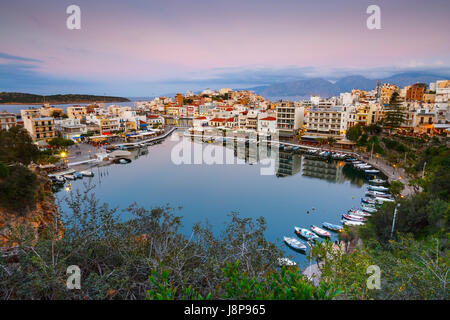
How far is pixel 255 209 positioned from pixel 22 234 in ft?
35.8

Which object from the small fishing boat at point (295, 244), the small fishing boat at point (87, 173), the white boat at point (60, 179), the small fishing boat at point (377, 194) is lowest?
the small fishing boat at point (295, 244)

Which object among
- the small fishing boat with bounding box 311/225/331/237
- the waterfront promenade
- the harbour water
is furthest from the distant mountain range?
the small fishing boat with bounding box 311/225/331/237

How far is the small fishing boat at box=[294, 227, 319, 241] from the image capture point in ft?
34.2

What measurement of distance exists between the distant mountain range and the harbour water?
118394mm

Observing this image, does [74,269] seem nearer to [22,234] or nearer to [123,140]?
[22,234]

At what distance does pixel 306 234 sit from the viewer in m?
10.7

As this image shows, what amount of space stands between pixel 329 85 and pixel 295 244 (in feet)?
548

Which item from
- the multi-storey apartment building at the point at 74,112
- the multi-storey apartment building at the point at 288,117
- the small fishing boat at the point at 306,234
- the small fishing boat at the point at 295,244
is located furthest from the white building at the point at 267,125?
the multi-storey apartment building at the point at 74,112

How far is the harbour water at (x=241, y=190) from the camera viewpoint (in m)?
12.6

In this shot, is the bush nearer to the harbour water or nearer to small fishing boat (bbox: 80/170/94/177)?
the harbour water

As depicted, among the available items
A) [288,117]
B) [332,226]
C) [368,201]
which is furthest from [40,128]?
[368,201]

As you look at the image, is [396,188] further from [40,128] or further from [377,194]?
[40,128]

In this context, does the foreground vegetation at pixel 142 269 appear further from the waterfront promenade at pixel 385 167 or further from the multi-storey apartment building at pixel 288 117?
the multi-storey apartment building at pixel 288 117

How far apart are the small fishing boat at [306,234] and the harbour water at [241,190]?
0.38 m
